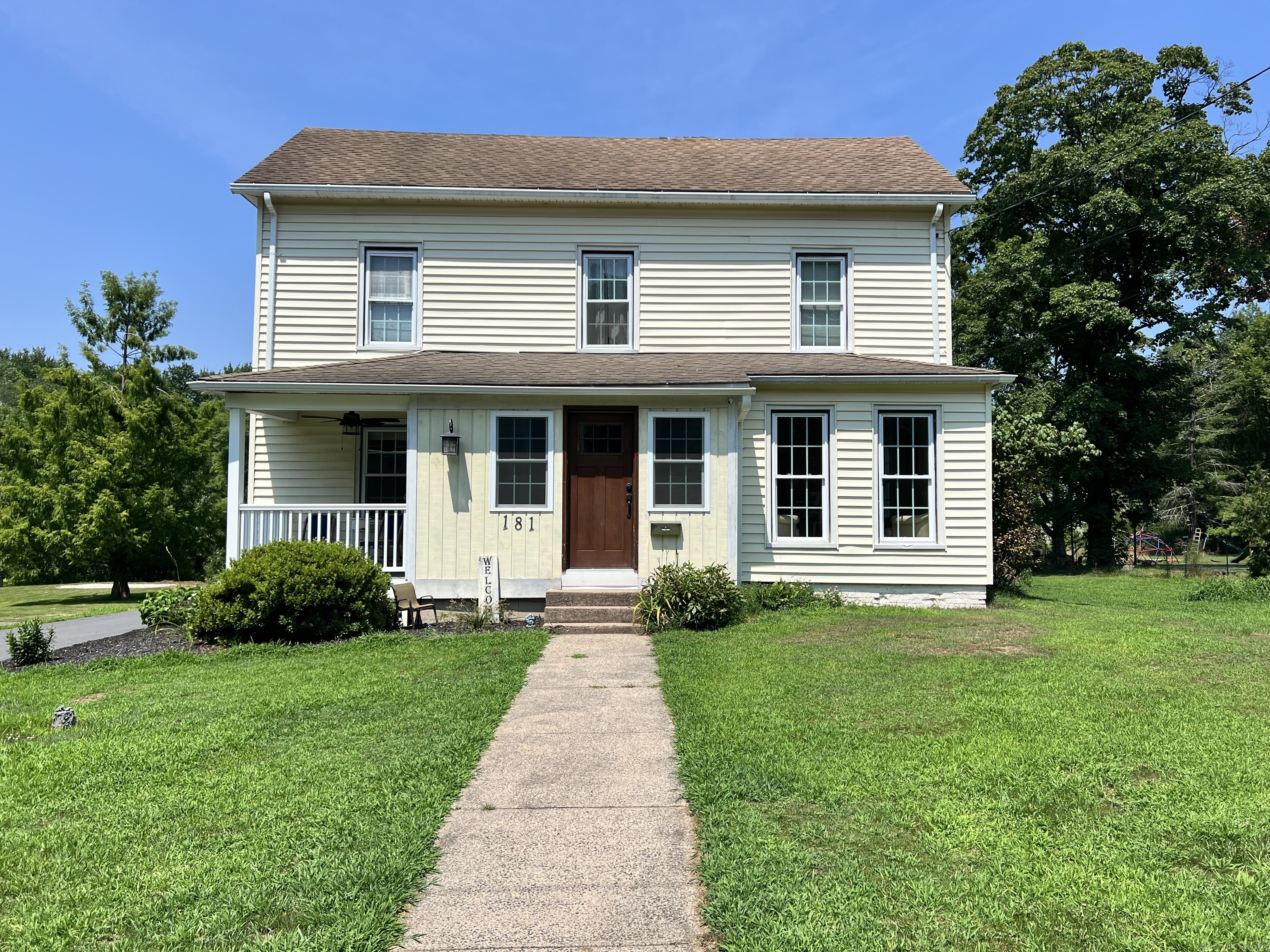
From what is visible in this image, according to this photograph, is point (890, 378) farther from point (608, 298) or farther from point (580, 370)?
point (608, 298)

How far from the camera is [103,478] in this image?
17.5m

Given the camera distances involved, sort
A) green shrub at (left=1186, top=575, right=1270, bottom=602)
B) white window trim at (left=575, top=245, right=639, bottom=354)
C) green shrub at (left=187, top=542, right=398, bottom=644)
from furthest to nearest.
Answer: green shrub at (left=1186, top=575, right=1270, bottom=602)
white window trim at (left=575, top=245, right=639, bottom=354)
green shrub at (left=187, top=542, right=398, bottom=644)

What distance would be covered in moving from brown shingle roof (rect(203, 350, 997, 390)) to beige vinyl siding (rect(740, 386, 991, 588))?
487mm

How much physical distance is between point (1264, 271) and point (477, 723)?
86.9ft

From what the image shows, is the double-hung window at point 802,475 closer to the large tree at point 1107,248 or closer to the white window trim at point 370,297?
the white window trim at point 370,297

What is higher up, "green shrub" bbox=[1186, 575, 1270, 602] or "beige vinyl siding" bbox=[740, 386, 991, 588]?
"beige vinyl siding" bbox=[740, 386, 991, 588]

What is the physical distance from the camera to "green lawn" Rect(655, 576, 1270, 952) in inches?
113

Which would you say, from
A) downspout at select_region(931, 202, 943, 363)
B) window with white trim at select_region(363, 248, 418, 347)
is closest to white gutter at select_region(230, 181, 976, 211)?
downspout at select_region(931, 202, 943, 363)

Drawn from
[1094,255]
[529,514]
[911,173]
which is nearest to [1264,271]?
[1094,255]

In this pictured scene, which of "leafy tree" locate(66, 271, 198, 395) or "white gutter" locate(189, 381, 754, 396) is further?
"leafy tree" locate(66, 271, 198, 395)

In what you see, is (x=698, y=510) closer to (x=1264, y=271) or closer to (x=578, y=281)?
(x=578, y=281)

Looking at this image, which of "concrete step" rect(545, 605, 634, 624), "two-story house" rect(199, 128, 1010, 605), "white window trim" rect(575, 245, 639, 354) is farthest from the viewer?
"white window trim" rect(575, 245, 639, 354)

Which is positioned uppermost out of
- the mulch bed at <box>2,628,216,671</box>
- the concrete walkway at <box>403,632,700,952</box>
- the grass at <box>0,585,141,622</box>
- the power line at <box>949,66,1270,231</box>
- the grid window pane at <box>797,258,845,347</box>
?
the power line at <box>949,66,1270,231</box>

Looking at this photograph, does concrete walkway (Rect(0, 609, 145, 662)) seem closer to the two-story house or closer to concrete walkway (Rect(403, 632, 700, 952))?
the two-story house
